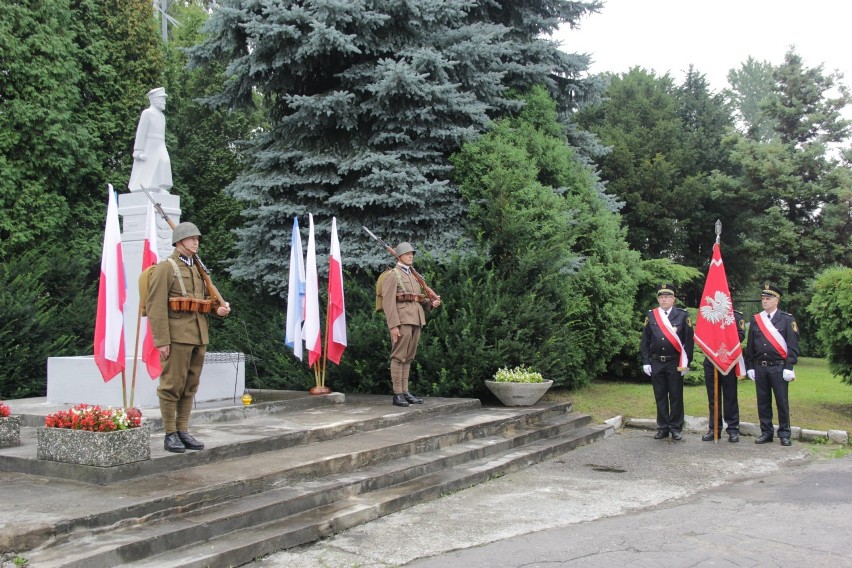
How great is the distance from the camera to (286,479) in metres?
6.33

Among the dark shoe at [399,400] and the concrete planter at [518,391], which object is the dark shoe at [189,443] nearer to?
the dark shoe at [399,400]

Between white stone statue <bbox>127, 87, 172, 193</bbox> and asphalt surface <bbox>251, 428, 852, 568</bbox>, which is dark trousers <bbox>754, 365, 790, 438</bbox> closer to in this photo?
asphalt surface <bbox>251, 428, 852, 568</bbox>

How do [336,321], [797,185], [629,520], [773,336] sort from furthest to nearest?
[797,185]
[336,321]
[773,336]
[629,520]

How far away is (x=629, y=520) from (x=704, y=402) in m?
6.30

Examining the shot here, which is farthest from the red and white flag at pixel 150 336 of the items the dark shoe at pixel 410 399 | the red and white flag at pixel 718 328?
the red and white flag at pixel 718 328

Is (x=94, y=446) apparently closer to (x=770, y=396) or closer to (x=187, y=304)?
(x=187, y=304)

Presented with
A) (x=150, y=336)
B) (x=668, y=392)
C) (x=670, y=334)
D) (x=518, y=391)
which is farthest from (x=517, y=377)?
(x=150, y=336)

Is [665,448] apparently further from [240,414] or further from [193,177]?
[193,177]

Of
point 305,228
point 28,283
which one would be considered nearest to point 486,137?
point 305,228

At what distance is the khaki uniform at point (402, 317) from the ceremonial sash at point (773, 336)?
13.6ft

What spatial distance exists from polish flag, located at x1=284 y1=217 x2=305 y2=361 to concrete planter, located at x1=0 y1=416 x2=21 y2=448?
3735 mm

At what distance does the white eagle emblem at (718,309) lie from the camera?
984cm

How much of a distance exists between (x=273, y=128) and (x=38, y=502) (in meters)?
9.66

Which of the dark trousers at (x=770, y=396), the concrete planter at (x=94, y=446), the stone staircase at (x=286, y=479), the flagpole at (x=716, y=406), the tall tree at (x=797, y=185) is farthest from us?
the tall tree at (x=797, y=185)
